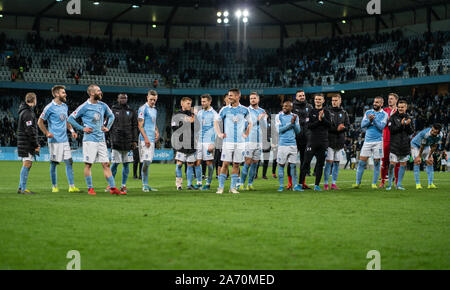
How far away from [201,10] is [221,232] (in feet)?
142

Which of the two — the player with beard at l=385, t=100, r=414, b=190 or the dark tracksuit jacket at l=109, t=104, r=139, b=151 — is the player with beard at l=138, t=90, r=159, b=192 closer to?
the dark tracksuit jacket at l=109, t=104, r=139, b=151

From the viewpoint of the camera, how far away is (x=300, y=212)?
812 cm

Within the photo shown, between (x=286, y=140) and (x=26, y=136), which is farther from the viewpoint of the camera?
(x=286, y=140)

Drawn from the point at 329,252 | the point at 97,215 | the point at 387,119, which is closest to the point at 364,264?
the point at 329,252

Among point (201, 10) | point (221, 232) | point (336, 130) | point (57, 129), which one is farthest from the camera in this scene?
point (201, 10)

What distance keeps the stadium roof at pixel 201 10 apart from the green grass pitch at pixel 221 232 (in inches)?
1259

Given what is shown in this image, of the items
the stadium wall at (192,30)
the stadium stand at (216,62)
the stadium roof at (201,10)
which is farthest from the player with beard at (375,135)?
the stadium wall at (192,30)

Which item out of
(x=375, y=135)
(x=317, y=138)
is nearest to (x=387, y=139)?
(x=375, y=135)

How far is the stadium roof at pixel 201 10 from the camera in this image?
136 ft

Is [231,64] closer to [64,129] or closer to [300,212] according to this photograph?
[64,129]

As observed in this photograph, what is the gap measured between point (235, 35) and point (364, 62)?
1466 centimetres

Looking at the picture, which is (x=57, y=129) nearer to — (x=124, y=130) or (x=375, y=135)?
(x=124, y=130)

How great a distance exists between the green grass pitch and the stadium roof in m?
32.0

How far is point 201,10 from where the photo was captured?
1860 inches
